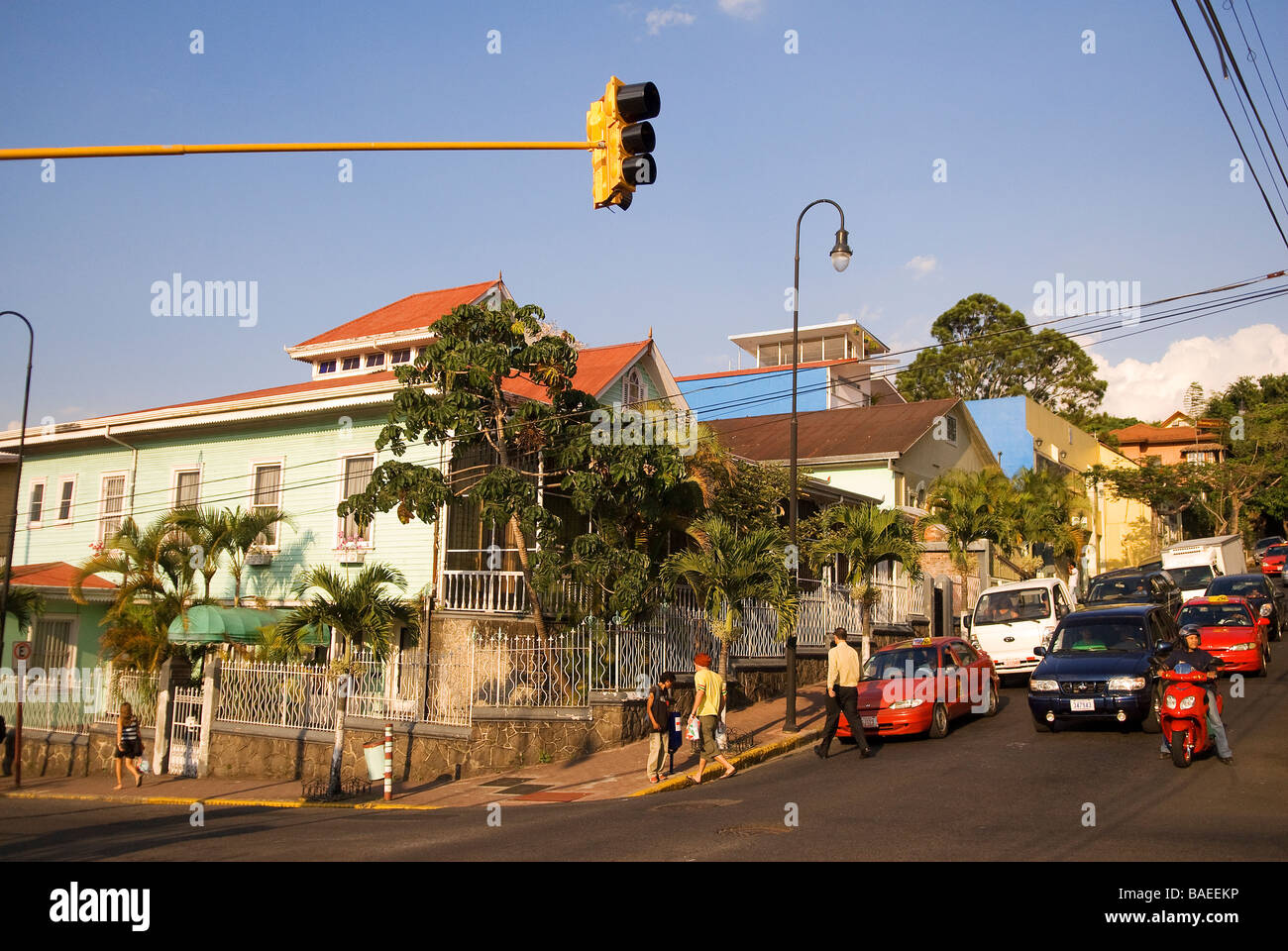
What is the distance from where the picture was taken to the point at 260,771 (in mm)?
19188

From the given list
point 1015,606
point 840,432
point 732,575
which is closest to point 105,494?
point 732,575

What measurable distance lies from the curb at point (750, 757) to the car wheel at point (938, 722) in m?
2.16

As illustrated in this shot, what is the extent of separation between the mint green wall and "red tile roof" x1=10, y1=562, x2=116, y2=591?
896mm

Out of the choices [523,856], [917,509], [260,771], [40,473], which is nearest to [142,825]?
[260,771]

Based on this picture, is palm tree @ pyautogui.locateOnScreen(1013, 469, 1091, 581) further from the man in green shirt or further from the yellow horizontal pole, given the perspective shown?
the yellow horizontal pole

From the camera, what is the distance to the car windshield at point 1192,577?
29.5 m

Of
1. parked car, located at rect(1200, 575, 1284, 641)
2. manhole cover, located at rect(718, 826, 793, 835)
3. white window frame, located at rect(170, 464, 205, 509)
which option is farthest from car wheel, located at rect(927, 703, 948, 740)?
white window frame, located at rect(170, 464, 205, 509)

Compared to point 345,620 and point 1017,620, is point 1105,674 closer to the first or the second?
point 1017,620

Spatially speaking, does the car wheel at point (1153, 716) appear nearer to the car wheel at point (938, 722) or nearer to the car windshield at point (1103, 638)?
the car windshield at point (1103, 638)

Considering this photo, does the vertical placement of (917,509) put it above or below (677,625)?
above

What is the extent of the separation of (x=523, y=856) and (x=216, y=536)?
14.6m

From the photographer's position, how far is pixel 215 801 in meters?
17.0

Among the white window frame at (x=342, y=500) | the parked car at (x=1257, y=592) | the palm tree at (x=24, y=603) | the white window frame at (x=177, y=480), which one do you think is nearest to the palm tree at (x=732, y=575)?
the white window frame at (x=342, y=500)
